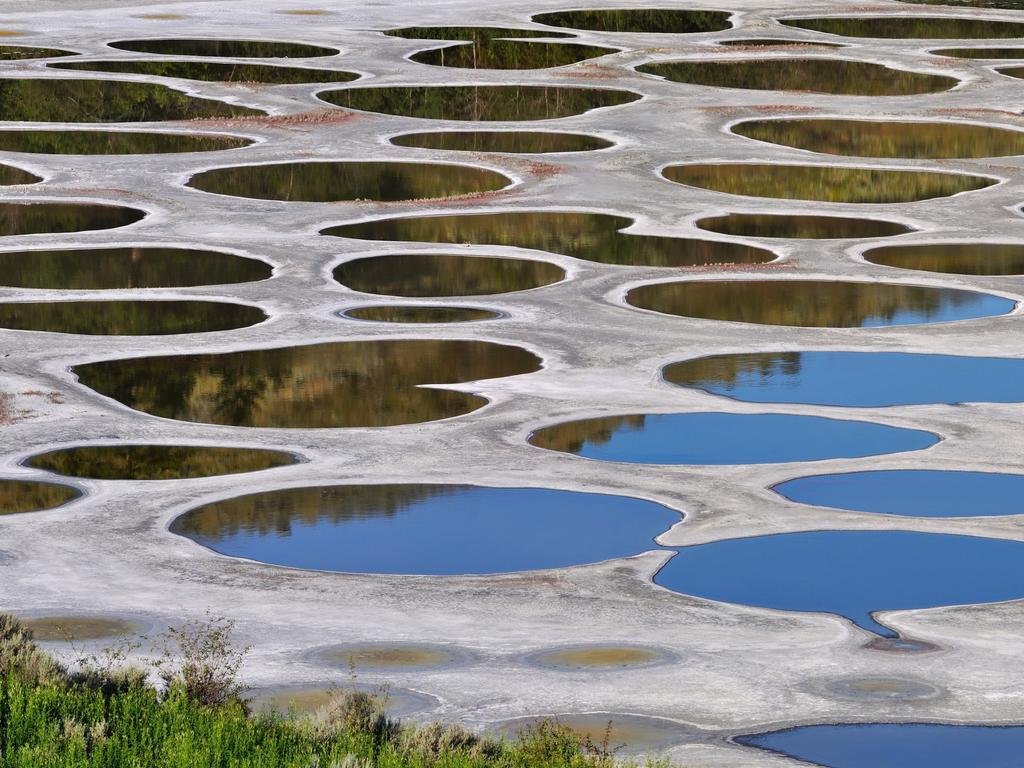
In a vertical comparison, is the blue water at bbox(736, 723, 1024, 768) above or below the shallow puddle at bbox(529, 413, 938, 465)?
above

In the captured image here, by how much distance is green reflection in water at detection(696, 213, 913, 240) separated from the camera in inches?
1059

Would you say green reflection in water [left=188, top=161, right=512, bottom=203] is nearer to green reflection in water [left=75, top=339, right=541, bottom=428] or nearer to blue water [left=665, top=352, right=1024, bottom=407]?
green reflection in water [left=75, top=339, right=541, bottom=428]

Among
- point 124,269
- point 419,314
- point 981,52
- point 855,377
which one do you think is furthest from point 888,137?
point 855,377

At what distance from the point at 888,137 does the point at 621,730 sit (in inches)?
1109

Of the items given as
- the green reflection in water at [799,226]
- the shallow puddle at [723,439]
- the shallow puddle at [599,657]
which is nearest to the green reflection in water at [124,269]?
the green reflection in water at [799,226]

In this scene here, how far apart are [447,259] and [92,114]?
1558 centimetres

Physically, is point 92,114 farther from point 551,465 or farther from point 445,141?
point 551,465

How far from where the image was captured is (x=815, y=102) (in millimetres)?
40719

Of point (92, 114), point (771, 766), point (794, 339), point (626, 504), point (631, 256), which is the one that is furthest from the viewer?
point (92, 114)

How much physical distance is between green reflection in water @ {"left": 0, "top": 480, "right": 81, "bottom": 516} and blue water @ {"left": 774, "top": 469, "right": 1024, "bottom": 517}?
5.07 metres

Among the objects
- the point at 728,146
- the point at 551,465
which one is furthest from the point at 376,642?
the point at 728,146

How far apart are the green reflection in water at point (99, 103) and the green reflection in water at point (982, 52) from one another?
63.6ft

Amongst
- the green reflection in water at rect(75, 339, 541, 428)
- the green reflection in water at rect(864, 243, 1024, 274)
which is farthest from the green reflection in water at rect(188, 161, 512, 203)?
the green reflection in water at rect(75, 339, 541, 428)

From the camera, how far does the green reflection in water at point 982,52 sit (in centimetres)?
5016
